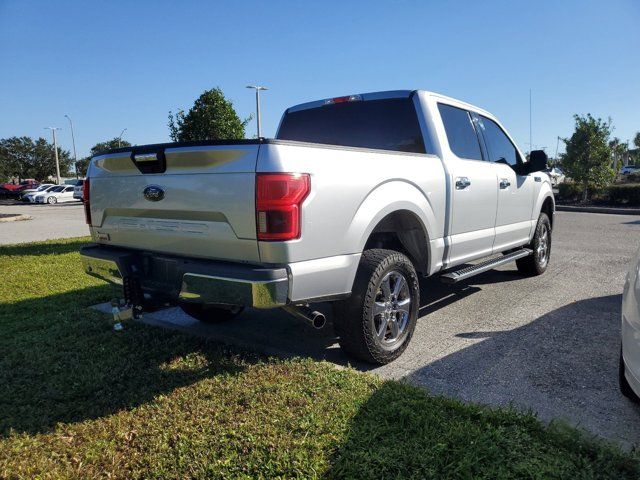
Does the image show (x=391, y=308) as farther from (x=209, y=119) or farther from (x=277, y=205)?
(x=209, y=119)

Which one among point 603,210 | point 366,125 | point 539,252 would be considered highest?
point 366,125

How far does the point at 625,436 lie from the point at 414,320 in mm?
1607

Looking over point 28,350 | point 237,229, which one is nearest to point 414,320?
point 237,229

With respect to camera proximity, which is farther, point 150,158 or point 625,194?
point 625,194

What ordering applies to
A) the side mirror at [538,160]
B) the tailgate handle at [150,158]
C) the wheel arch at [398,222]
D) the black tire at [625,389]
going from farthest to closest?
1. the side mirror at [538,160]
2. the wheel arch at [398,222]
3. the tailgate handle at [150,158]
4. the black tire at [625,389]

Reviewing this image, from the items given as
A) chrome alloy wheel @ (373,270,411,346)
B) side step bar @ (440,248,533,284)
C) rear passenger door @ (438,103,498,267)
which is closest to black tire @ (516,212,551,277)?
side step bar @ (440,248,533,284)

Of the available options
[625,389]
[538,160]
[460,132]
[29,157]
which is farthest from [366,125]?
[29,157]

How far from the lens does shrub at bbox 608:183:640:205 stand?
18.5 m

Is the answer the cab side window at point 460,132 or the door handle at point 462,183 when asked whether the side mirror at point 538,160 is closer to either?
the cab side window at point 460,132

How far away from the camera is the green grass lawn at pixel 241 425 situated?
2.37 m

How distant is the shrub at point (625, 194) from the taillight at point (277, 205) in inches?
779

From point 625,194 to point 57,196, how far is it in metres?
36.8

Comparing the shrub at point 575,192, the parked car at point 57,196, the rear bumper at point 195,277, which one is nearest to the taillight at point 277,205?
the rear bumper at point 195,277

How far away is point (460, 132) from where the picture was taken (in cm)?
480
